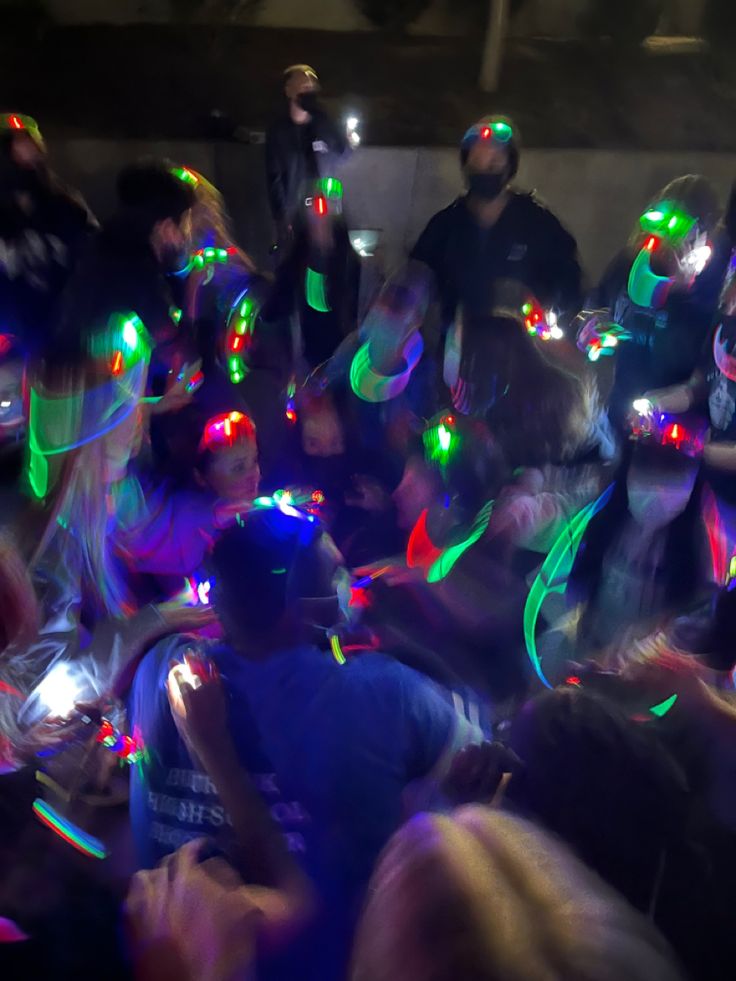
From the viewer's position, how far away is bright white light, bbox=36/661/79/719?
1.55 meters

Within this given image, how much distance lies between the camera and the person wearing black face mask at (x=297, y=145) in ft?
9.53

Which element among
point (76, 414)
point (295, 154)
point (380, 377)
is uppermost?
point (295, 154)

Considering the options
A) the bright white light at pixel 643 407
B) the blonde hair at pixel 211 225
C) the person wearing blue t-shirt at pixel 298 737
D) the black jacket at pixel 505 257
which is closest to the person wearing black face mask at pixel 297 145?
the blonde hair at pixel 211 225

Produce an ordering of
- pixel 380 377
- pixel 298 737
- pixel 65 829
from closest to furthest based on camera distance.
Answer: pixel 298 737
pixel 65 829
pixel 380 377

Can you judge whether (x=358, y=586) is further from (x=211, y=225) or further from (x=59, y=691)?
(x=211, y=225)

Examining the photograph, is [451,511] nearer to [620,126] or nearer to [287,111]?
[287,111]

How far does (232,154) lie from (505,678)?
2.94 m

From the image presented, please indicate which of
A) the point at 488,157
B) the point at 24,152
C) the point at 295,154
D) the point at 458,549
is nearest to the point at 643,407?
the point at 458,549

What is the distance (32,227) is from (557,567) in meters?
2.14

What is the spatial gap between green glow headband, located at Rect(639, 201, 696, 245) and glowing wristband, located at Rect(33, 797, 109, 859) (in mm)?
2114

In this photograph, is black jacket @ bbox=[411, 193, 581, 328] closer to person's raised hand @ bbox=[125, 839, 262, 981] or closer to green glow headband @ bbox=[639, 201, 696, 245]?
green glow headband @ bbox=[639, 201, 696, 245]

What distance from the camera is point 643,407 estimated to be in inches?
78.7

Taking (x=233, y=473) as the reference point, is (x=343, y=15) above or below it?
above

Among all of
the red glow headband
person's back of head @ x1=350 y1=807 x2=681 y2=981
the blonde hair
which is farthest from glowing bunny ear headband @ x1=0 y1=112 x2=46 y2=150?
person's back of head @ x1=350 y1=807 x2=681 y2=981
